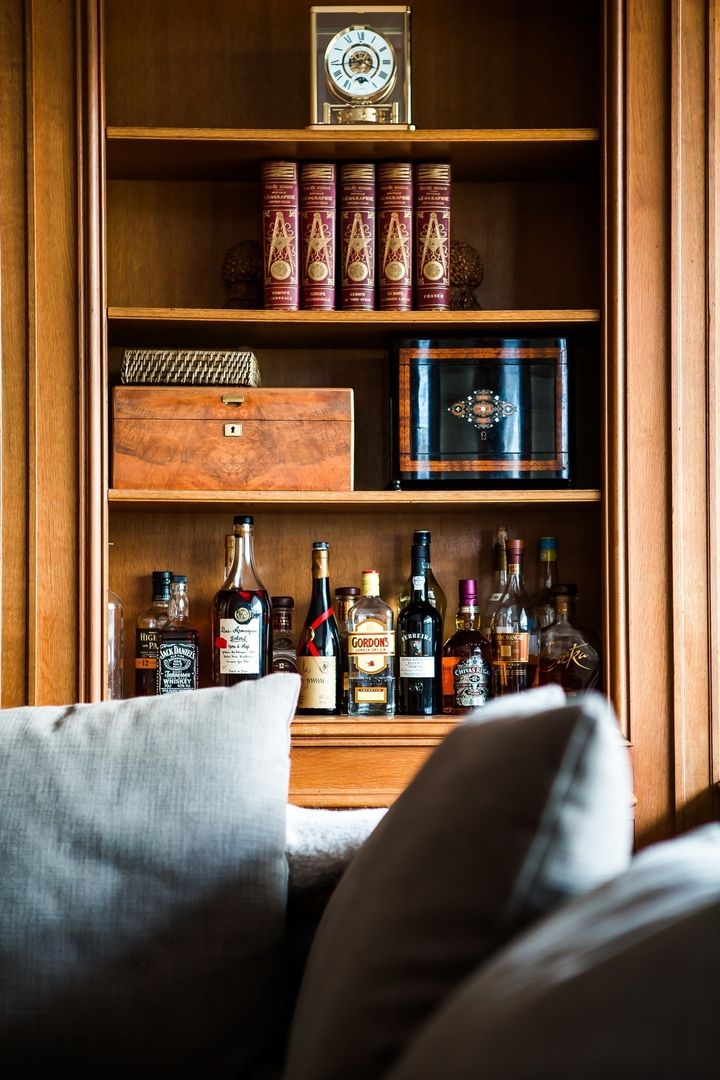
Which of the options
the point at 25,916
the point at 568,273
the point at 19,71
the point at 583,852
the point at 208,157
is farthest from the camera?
the point at 568,273

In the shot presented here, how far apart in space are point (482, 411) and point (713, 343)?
471mm

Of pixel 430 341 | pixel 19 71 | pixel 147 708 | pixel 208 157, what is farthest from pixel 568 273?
pixel 147 708

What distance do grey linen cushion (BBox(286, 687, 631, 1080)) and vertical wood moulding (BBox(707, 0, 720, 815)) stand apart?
1508 millimetres

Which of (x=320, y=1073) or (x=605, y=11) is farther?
(x=605, y=11)

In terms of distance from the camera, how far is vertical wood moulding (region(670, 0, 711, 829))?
2148 mm

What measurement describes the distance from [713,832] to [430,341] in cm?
165

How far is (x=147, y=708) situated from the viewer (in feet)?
→ 4.09

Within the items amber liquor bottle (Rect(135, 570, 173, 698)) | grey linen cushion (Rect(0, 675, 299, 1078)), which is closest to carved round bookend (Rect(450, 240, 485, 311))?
amber liquor bottle (Rect(135, 570, 173, 698))

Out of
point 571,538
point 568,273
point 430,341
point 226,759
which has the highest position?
point 568,273

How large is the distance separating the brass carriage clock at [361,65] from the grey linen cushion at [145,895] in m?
1.50

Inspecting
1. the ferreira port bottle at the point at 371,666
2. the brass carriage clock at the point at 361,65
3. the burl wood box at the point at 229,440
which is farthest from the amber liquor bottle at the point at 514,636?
the brass carriage clock at the point at 361,65

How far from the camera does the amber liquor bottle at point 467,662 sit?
228 cm

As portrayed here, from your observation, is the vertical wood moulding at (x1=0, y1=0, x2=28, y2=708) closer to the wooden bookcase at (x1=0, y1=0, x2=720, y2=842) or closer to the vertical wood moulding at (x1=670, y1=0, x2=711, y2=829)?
the wooden bookcase at (x1=0, y1=0, x2=720, y2=842)

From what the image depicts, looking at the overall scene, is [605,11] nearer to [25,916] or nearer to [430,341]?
[430,341]
